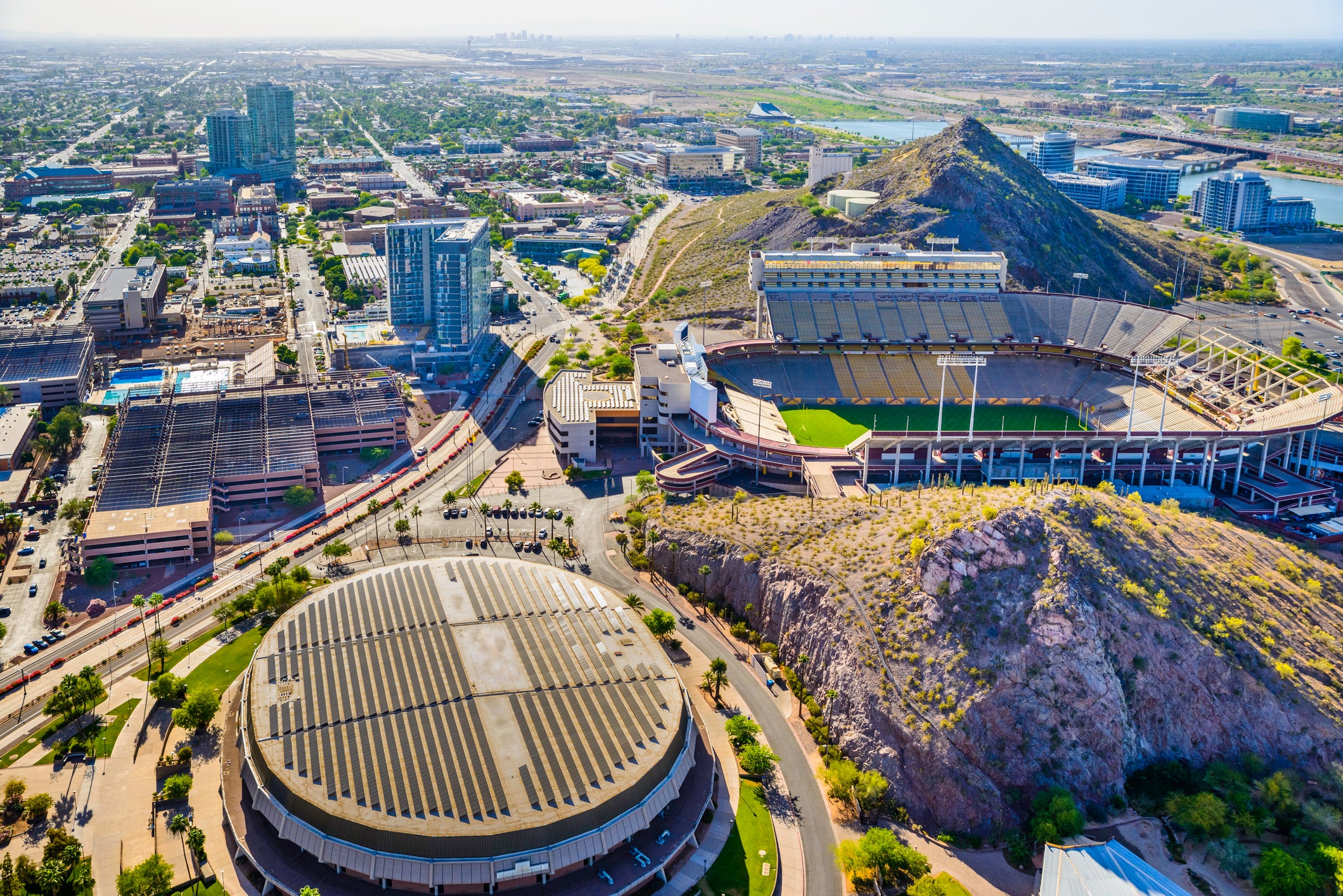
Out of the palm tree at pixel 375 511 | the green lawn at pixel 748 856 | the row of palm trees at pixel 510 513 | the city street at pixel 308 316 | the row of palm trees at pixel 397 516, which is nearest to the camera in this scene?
the green lawn at pixel 748 856

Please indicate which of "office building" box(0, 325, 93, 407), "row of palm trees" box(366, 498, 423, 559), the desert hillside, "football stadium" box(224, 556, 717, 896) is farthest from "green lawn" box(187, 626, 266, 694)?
the desert hillside

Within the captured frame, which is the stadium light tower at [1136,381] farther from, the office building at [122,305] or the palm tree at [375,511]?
the office building at [122,305]

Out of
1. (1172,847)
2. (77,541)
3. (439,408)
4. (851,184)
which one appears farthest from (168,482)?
(851,184)

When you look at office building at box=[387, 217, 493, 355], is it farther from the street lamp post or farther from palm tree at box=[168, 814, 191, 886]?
palm tree at box=[168, 814, 191, 886]

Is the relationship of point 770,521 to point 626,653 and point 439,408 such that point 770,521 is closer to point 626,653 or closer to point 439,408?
point 626,653

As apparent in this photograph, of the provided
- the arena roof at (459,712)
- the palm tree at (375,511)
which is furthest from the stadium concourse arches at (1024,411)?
the arena roof at (459,712)

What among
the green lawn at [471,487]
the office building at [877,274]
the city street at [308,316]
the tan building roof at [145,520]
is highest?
the office building at [877,274]

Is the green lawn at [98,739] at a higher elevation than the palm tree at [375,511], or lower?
lower
